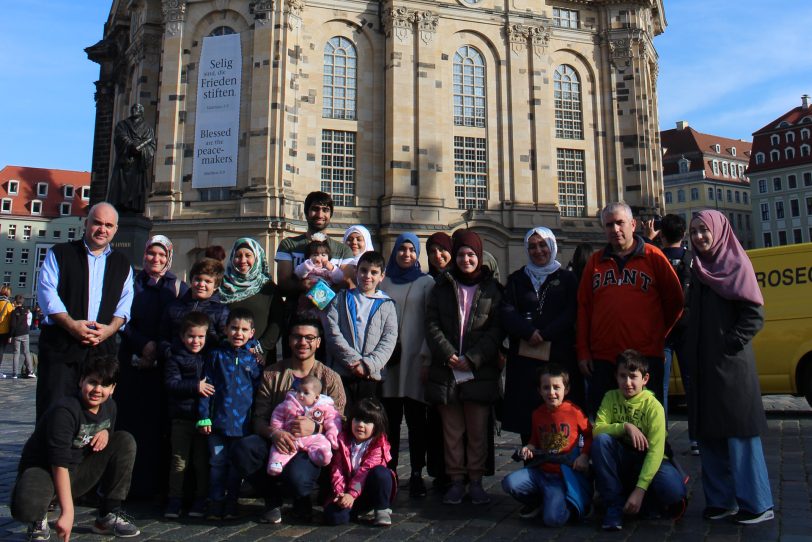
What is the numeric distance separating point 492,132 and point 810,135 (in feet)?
157

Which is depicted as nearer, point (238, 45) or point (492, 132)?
point (238, 45)

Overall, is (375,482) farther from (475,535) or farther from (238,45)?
(238,45)

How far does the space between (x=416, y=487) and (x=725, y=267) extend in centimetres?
315

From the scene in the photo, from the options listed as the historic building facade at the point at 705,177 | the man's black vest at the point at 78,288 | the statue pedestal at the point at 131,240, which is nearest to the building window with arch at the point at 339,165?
the statue pedestal at the point at 131,240

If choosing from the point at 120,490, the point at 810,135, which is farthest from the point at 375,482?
the point at 810,135

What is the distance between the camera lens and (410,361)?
627 centimetres

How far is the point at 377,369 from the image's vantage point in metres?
5.89

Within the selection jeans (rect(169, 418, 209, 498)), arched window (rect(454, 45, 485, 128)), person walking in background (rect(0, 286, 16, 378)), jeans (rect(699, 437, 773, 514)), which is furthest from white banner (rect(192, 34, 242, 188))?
jeans (rect(699, 437, 773, 514))

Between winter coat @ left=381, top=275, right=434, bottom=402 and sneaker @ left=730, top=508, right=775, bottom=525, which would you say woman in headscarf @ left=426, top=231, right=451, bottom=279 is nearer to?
winter coat @ left=381, top=275, right=434, bottom=402

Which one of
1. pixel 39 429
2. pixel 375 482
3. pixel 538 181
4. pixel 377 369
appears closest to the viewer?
pixel 39 429

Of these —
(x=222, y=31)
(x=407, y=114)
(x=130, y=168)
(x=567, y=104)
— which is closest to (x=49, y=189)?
(x=222, y=31)

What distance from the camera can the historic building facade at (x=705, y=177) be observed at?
230 feet

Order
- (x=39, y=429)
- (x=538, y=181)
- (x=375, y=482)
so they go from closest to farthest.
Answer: (x=39, y=429) → (x=375, y=482) → (x=538, y=181)

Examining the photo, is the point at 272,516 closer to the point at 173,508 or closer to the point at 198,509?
the point at 198,509
